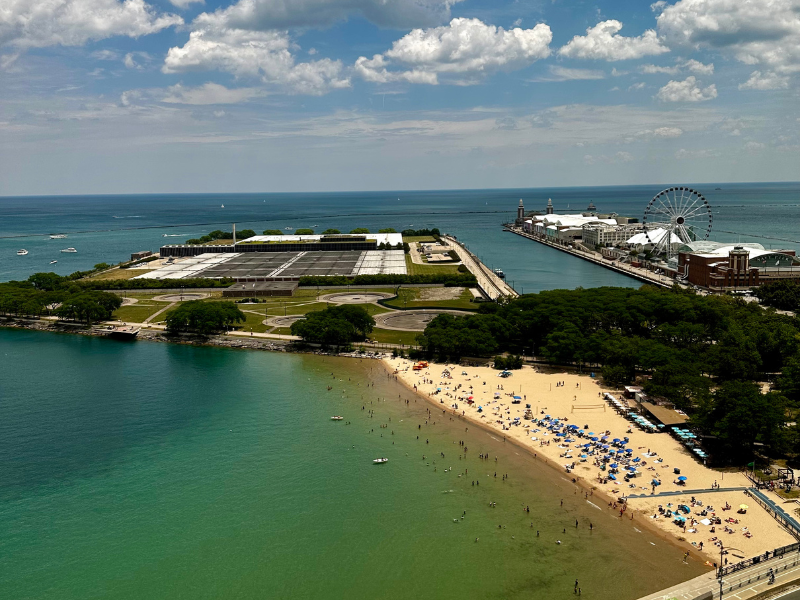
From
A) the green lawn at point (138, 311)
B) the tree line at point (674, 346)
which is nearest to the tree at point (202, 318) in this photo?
the green lawn at point (138, 311)

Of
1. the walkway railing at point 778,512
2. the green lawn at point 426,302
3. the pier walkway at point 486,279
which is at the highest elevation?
the pier walkway at point 486,279

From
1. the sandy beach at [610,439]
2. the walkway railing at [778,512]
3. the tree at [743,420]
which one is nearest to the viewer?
the walkway railing at [778,512]

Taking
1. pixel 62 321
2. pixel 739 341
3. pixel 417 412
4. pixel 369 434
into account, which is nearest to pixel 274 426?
pixel 369 434

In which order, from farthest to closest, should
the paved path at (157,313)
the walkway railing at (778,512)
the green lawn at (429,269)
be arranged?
the green lawn at (429,269)
the paved path at (157,313)
the walkway railing at (778,512)

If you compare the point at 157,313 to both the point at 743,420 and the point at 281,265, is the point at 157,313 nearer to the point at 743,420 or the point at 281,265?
the point at 281,265

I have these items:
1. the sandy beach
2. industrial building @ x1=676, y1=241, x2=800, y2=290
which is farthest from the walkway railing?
industrial building @ x1=676, y1=241, x2=800, y2=290

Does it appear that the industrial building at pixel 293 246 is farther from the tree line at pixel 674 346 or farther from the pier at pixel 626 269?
the tree line at pixel 674 346

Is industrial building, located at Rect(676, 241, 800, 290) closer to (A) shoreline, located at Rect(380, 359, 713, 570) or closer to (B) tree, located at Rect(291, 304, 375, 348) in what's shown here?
(B) tree, located at Rect(291, 304, 375, 348)
